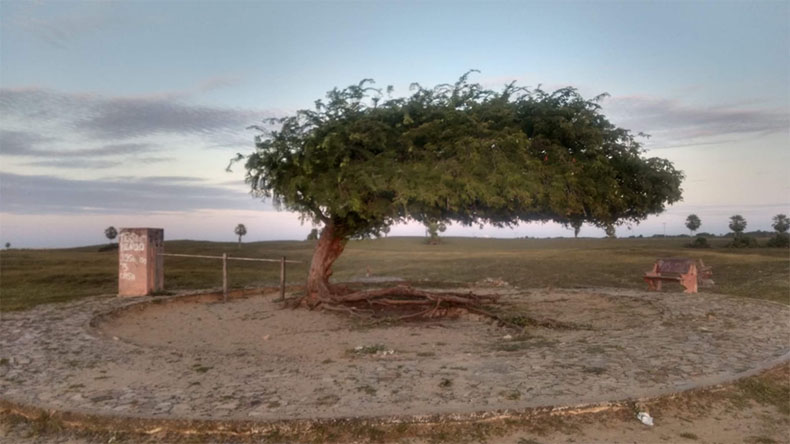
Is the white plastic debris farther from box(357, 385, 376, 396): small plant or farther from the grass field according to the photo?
the grass field

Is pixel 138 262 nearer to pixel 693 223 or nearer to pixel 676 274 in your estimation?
pixel 676 274

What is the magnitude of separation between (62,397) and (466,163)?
804 centimetres

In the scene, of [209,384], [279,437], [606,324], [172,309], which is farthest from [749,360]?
[172,309]

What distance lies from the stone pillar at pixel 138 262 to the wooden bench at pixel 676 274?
51.9 feet

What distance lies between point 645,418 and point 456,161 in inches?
277

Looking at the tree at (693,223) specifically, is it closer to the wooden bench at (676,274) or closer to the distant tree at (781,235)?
the distant tree at (781,235)

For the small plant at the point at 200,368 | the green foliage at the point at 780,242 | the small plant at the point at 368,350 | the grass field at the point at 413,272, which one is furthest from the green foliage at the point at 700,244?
the small plant at the point at 200,368

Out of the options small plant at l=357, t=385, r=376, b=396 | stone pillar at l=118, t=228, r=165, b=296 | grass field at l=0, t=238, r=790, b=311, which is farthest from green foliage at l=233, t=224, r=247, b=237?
small plant at l=357, t=385, r=376, b=396

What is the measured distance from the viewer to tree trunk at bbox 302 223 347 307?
1527 centimetres

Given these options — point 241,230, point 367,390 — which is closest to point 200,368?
point 367,390

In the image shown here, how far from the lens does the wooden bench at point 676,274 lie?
18859 millimetres

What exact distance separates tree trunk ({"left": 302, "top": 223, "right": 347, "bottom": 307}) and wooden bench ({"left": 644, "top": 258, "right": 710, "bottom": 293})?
424 inches

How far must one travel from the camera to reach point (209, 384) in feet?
23.6

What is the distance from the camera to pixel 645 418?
5902mm
